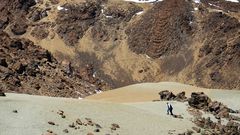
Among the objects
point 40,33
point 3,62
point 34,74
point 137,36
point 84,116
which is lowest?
point 40,33

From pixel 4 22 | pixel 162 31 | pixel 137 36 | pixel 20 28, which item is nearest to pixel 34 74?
pixel 137 36

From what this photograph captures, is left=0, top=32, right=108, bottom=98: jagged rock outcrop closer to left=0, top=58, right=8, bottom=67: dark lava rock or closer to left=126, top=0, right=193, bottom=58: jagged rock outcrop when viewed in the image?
left=0, top=58, right=8, bottom=67: dark lava rock

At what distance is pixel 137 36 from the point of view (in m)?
136

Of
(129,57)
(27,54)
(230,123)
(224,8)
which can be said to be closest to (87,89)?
(27,54)

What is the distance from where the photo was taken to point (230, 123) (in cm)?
4222

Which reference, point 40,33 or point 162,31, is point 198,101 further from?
point 40,33

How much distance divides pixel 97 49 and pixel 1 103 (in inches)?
3868

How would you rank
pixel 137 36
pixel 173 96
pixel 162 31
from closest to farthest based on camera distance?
pixel 173 96
pixel 162 31
pixel 137 36

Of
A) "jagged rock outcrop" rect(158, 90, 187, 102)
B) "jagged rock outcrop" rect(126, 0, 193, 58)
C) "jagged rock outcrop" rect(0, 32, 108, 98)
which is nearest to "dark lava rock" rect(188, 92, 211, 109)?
"jagged rock outcrop" rect(158, 90, 187, 102)

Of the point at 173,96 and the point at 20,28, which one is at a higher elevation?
the point at 173,96

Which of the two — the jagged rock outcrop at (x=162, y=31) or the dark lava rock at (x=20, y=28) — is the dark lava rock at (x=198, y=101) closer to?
the jagged rock outcrop at (x=162, y=31)

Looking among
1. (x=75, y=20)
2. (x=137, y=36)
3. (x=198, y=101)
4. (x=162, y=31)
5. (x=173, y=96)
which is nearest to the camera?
(x=198, y=101)

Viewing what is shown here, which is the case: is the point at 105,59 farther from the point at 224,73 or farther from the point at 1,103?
the point at 1,103

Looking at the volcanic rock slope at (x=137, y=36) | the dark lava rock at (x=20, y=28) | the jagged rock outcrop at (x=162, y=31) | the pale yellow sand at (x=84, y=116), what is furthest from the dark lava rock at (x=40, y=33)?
the pale yellow sand at (x=84, y=116)
